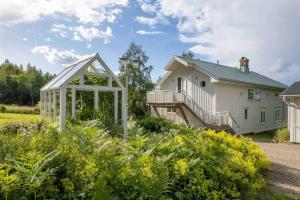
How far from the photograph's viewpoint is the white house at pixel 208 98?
17250 mm

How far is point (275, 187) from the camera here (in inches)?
239

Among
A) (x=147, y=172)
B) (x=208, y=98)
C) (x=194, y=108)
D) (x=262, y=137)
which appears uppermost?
(x=208, y=98)

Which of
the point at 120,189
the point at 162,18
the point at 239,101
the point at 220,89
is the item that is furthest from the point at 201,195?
the point at 239,101

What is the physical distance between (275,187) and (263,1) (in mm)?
8431

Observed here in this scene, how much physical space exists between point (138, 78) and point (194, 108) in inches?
560

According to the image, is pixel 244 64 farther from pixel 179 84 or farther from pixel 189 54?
pixel 189 54

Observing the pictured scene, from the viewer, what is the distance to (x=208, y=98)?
17.8 m

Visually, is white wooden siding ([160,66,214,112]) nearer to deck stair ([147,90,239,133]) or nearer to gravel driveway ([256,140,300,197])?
→ deck stair ([147,90,239,133])

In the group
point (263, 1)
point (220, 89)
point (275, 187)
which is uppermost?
point (263, 1)

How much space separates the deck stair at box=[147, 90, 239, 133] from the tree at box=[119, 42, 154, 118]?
9.11 meters

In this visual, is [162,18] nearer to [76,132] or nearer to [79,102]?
[79,102]

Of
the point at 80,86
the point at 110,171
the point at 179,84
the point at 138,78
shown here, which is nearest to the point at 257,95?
the point at 179,84

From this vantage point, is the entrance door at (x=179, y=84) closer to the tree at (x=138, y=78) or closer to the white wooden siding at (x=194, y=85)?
the white wooden siding at (x=194, y=85)

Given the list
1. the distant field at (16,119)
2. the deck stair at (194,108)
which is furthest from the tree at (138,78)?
the distant field at (16,119)
